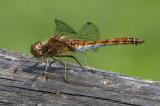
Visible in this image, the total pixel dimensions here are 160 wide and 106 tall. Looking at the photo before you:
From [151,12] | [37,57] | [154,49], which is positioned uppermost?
[151,12]

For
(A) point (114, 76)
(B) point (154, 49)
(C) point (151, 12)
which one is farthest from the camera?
(C) point (151, 12)

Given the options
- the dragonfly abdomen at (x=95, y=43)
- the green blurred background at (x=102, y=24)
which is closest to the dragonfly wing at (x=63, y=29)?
the dragonfly abdomen at (x=95, y=43)

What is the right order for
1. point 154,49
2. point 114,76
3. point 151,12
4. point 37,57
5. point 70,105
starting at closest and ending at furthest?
1. point 70,105
2. point 114,76
3. point 37,57
4. point 154,49
5. point 151,12

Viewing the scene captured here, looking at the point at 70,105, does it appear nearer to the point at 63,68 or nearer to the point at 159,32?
the point at 63,68

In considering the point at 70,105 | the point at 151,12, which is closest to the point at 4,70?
the point at 70,105

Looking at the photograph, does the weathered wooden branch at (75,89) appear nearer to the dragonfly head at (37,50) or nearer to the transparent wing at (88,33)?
the dragonfly head at (37,50)

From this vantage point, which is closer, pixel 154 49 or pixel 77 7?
pixel 154 49
